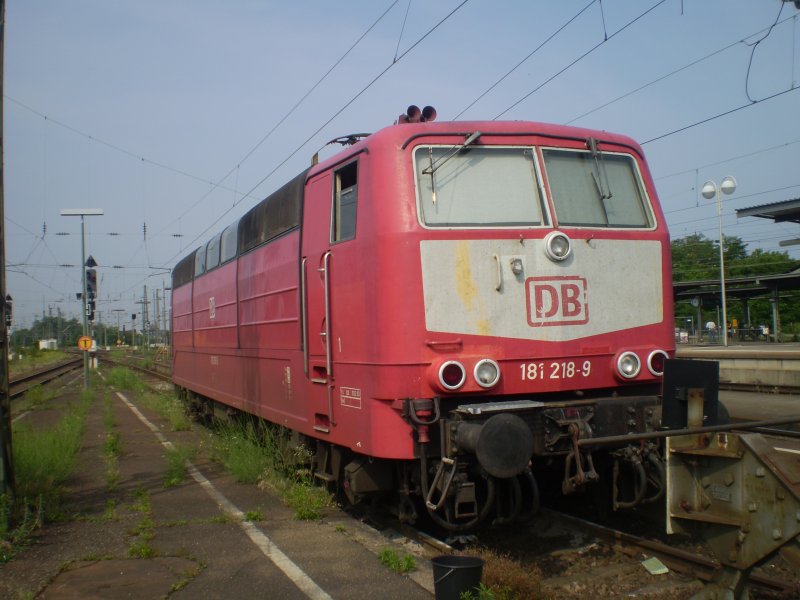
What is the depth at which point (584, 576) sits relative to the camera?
5301 millimetres

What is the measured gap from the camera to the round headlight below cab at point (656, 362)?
5.98 meters

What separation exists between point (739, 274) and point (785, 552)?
56.5m

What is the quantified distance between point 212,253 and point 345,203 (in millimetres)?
6401

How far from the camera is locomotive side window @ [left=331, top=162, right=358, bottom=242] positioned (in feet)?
20.5

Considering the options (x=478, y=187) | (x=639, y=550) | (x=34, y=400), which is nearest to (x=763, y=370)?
(x=639, y=550)

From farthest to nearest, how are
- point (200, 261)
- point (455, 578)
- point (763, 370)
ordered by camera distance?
1. point (763, 370)
2. point (200, 261)
3. point (455, 578)

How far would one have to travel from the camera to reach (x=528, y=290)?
5645mm

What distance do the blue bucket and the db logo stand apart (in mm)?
1926

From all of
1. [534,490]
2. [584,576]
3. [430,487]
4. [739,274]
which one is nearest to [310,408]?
[430,487]

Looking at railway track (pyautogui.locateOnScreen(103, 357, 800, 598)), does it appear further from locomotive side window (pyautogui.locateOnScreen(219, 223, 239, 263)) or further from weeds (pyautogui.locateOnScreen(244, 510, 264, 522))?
locomotive side window (pyautogui.locateOnScreen(219, 223, 239, 263))

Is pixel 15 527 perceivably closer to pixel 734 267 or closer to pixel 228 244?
pixel 228 244

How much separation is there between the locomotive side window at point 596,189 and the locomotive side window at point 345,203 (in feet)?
5.24

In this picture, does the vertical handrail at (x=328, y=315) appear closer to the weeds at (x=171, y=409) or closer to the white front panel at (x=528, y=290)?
the white front panel at (x=528, y=290)

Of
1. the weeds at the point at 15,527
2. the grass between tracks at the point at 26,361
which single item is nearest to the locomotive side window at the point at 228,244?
the weeds at the point at 15,527
